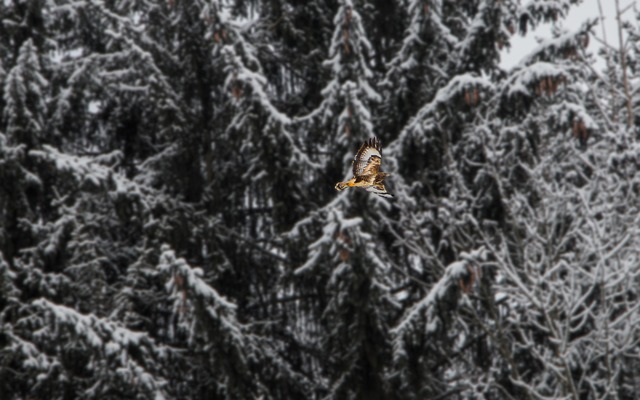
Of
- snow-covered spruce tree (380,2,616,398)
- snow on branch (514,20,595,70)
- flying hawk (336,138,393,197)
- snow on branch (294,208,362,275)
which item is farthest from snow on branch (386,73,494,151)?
flying hawk (336,138,393,197)

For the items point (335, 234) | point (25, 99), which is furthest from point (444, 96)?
point (25, 99)

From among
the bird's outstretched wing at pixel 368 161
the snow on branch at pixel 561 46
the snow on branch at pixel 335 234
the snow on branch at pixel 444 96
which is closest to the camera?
the bird's outstretched wing at pixel 368 161

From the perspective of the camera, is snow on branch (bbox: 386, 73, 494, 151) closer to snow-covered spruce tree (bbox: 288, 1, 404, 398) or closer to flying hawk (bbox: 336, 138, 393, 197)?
snow-covered spruce tree (bbox: 288, 1, 404, 398)

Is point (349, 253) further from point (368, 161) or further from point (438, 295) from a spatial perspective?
point (368, 161)

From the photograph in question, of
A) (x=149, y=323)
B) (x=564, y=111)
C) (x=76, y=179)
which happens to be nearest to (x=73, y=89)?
(x=76, y=179)

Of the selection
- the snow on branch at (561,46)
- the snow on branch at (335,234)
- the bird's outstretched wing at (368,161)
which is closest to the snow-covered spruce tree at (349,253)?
the snow on branch at (335,234)

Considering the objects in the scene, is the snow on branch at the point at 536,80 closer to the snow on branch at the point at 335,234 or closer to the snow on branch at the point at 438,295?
the snow on branch at the point at 438,295
